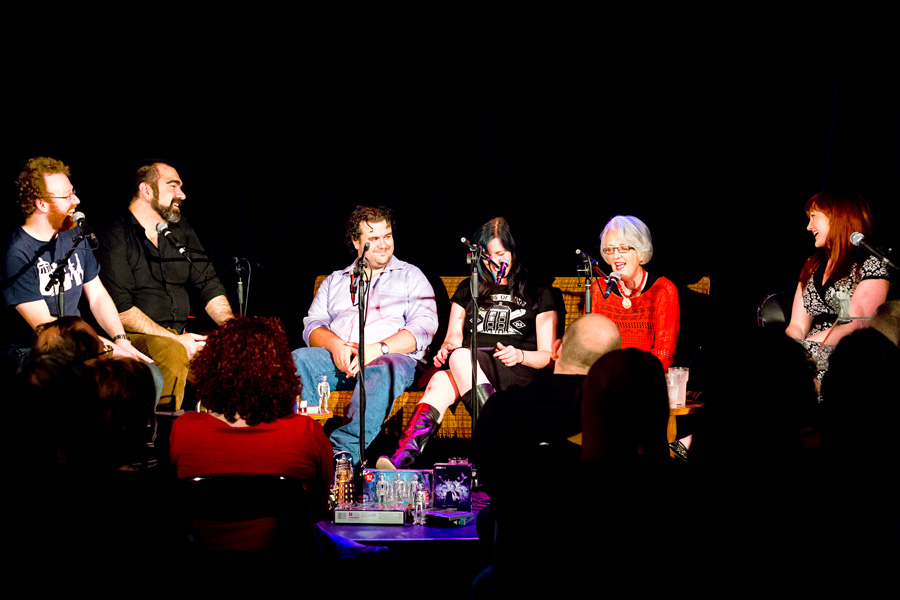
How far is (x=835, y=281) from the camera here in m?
3.73

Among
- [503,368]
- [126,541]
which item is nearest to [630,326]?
[503,368]

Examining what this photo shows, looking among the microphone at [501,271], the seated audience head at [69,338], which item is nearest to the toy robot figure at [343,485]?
the seated audience head at [69,338]

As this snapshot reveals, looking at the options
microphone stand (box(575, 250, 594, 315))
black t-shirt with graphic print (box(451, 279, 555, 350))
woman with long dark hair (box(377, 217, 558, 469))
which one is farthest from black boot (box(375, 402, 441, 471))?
microphone stand (box(575, 250, 594, 315))

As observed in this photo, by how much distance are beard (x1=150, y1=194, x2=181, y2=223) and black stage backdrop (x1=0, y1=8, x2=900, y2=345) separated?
0.72 meters

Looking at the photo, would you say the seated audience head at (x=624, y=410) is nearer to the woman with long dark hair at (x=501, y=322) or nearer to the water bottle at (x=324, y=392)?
the woman with long dark hair at (x=501, y=322)

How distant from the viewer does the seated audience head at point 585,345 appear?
2143 millimetres

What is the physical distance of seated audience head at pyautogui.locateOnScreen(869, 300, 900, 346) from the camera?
2.76m

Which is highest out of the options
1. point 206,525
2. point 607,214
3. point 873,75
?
point 873,75

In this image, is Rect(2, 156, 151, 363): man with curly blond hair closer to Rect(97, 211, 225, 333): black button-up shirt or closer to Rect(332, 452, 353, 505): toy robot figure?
Rect(97, 211, 225, 333): black button-up shirt

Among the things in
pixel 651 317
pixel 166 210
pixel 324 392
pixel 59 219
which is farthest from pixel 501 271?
pixel 59 219

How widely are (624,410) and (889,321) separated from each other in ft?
5.52

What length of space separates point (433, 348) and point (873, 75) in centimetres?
300

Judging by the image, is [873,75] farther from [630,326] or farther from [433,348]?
[433,348]

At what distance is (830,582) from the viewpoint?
1379mm
